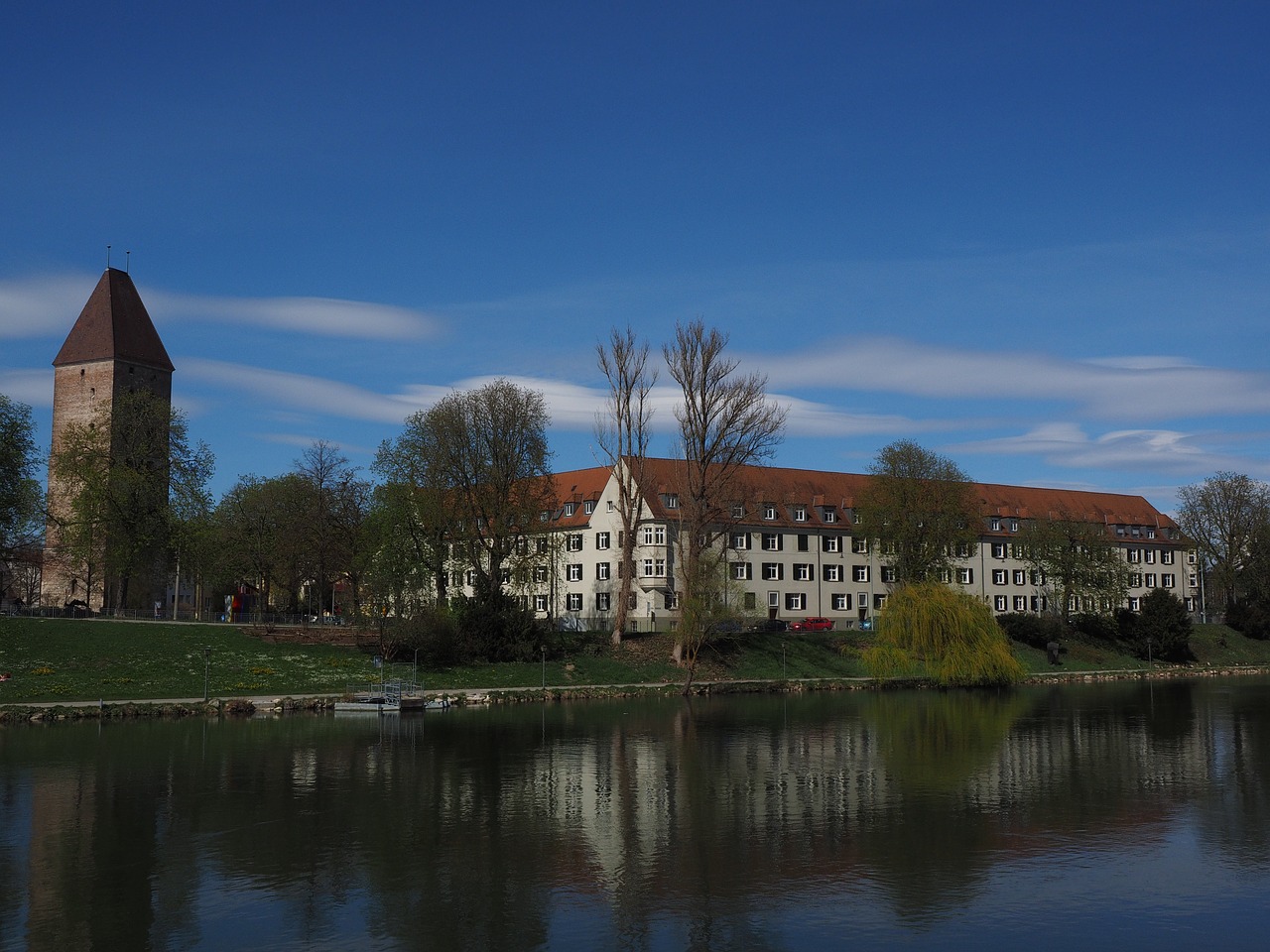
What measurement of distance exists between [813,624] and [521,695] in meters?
43.5

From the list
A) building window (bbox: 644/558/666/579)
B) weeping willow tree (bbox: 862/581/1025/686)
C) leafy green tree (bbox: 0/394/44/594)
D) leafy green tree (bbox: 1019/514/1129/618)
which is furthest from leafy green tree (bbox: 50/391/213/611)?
leafy green tree (bbox: 1019/514/1129/618)

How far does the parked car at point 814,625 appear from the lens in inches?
3935

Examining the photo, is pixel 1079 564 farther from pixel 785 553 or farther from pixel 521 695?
pixel 521 695

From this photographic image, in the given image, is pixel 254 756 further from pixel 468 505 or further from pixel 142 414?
pixel 142 414

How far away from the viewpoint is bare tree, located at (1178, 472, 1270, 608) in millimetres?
118750

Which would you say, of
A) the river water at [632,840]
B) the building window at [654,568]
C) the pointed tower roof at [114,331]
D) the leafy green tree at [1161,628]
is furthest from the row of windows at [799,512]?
the river water at [632,840]

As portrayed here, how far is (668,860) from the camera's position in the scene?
78.4ft

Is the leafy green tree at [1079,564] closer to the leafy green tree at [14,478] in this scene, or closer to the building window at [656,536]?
the building window at [656,536]

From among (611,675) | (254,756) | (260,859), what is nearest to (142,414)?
(611,675)

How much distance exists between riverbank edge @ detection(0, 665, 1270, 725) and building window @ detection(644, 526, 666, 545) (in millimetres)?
26113

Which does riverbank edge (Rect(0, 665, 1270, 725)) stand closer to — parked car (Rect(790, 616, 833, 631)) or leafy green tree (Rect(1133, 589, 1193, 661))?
leafy green tree (Rect(1133, 589, 1193, 661))

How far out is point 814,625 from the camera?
101 meters

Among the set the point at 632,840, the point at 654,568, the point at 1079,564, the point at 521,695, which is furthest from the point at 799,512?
the point at 632,840

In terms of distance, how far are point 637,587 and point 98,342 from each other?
171ft
